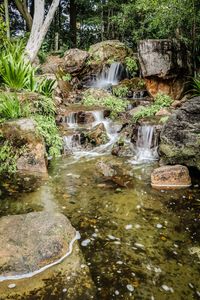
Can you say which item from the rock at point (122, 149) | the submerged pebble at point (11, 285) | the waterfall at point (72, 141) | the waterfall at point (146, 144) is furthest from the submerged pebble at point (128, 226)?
the waterfall at point (72, 141)

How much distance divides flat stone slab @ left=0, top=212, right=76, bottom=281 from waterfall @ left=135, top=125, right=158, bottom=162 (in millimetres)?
4545

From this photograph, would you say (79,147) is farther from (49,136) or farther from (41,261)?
(41,261)

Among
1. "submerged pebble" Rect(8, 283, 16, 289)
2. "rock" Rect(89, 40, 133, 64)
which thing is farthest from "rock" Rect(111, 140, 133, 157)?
"rock" Rect(89, 40, 133, 64)

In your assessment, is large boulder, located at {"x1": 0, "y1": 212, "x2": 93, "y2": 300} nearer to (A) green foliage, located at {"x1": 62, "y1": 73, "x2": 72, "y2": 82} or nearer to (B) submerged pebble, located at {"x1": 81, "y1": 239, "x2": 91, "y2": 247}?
(B) submerged pebble, located at {"x1": 81, "y1": 239, "x2": 91, "y2": 247}

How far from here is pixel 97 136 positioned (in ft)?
29.7

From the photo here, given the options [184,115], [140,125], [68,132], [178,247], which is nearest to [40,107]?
[68,132]

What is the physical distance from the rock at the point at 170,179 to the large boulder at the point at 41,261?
2641mm

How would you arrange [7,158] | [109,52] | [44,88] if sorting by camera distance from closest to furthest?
1. [7,158]
2. [44,88]
3. [109,52]

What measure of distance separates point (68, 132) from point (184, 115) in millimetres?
3554

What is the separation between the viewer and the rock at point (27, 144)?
666 centimetres

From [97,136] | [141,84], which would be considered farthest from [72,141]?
[141,84]

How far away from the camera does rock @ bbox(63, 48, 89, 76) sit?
49.0 ft

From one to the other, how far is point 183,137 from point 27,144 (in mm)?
3633

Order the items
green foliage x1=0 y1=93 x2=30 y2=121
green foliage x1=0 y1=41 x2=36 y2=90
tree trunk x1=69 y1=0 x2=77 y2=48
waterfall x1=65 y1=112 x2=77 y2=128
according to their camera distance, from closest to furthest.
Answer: green foliage x1=0 y1=93 x2=30 y2=121, green foliage x1=0 y1=41 x2=36 y2=90, waterfall x1=65 y1=112 x2=77 y2=128, tree trunk x1=69 y1=0 x2=77 y2=48
